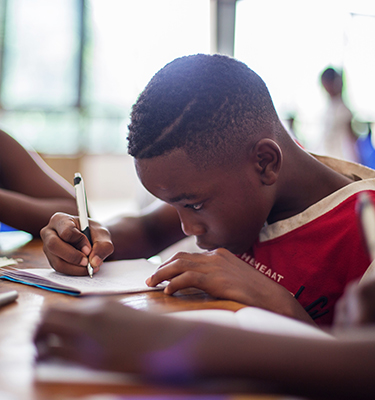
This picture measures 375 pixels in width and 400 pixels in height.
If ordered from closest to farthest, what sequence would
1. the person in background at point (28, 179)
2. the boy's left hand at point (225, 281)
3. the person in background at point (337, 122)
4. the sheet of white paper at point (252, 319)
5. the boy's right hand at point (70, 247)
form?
the sheet of white paper at point (252, 319), the boy's left hand at point (225, 281), the boy's right hand at point (70, 247), the person in background at point (28, 179), the person in background at point (337, 122)

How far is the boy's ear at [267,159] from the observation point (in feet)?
2.34

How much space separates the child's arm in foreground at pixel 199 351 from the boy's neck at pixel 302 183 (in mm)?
506

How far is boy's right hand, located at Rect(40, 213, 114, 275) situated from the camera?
0.65 meters

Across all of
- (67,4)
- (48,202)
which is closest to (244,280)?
(48,202)

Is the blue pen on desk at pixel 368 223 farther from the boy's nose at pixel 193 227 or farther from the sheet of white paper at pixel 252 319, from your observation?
the boy's nose at pixel 193 227

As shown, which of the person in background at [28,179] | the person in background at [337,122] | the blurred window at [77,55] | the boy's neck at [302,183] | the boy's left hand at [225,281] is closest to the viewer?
the boy's left hand at [225,281]

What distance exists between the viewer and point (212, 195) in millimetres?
694

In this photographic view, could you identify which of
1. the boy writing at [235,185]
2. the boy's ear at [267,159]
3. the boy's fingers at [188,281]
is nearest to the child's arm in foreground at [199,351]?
the boy's fingers at [188,281]

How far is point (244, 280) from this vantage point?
1.74 ft

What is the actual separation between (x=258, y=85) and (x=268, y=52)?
149 inches

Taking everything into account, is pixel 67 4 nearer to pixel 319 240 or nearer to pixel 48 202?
pixel 48 202

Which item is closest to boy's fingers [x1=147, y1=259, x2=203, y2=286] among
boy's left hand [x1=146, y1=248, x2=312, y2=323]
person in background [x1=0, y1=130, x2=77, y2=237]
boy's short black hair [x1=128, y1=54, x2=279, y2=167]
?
boy's left hand [x1=146, y1=248, x2=312, y2=323]

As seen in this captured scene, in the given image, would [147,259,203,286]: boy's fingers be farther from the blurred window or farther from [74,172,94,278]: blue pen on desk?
the blurred window

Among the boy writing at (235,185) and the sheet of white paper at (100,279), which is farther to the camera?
the boy writing at (235,185)
